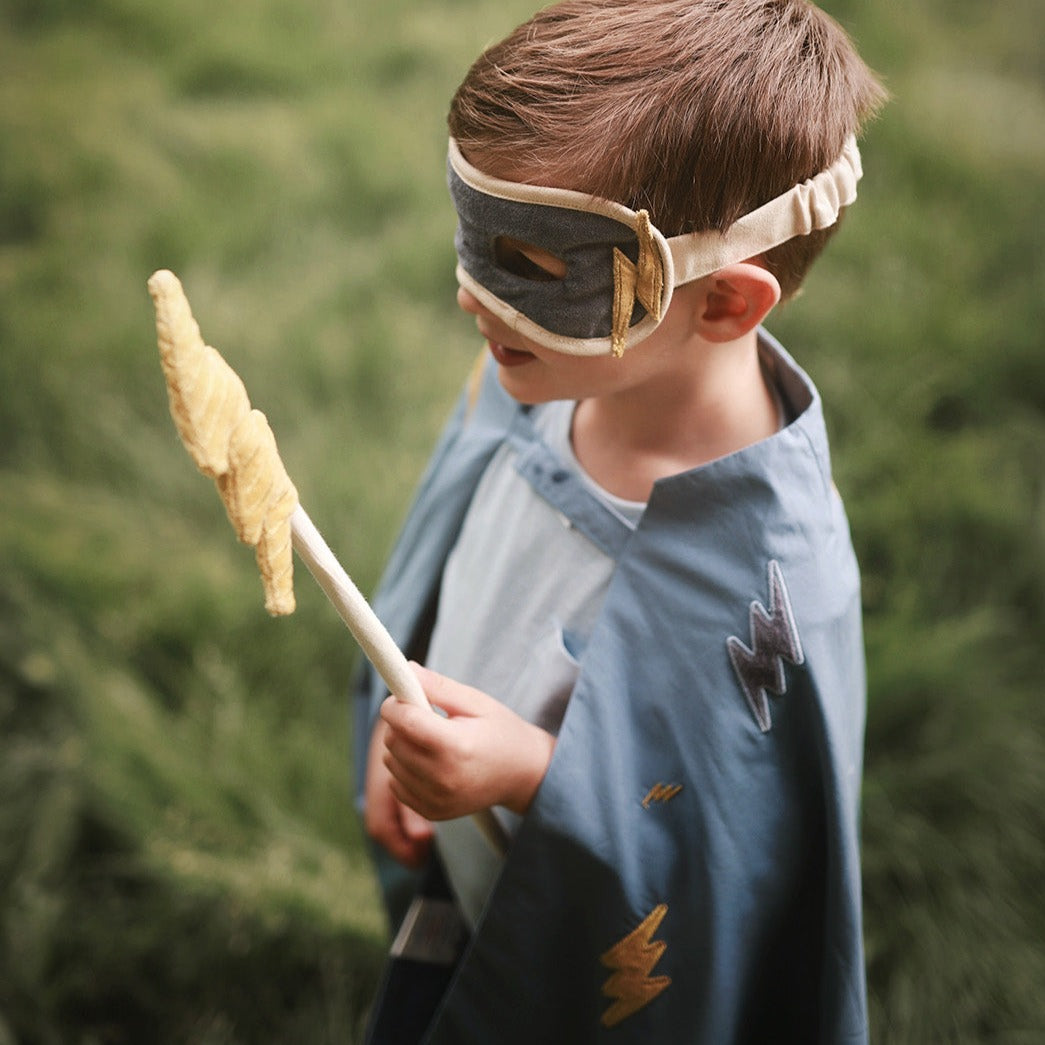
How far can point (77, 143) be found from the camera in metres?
3.15

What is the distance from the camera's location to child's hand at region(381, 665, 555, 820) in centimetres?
Answer: 92

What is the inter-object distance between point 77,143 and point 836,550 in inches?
118

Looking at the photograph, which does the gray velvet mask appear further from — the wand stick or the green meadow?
the green meadow

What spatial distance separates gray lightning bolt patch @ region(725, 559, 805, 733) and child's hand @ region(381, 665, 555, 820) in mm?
204

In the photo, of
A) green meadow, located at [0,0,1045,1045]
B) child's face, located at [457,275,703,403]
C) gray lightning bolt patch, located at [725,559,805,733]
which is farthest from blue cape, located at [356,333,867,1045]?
green meadow, located at [0,0,1045,1045]

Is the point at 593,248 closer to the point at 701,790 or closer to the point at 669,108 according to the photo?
the point at 669,108

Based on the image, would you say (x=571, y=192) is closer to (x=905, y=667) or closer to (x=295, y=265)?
(x=905, y=667)

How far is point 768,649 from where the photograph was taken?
93 centimetres

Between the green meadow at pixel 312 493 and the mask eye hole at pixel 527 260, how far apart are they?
107 cm

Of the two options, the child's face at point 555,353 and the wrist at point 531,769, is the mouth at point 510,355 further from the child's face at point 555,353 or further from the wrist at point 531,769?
the wrist at point 531,769

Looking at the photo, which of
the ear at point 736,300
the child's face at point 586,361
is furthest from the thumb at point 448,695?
the ear at point 736,300

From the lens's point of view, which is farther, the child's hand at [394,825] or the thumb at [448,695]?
the child's hand at [394,825]

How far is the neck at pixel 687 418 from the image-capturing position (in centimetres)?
102

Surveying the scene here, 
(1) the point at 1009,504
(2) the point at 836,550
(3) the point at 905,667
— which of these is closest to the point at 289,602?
(2) the point at 836,550
